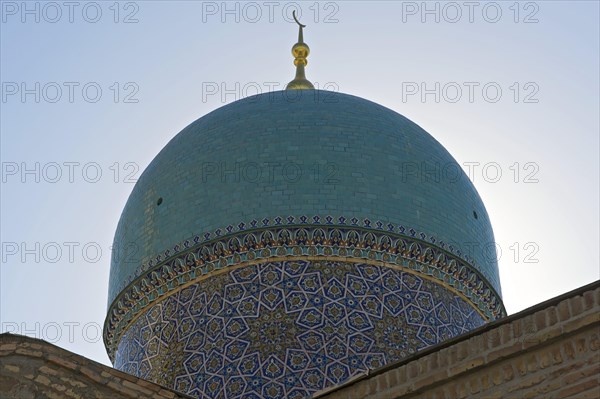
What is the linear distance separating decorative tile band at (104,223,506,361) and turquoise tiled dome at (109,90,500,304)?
0.07 meters

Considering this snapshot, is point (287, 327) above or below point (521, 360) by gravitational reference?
above

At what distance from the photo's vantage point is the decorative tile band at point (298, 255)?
7848mm

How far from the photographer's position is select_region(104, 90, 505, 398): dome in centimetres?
751

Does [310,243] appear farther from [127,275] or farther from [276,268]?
[127,275]

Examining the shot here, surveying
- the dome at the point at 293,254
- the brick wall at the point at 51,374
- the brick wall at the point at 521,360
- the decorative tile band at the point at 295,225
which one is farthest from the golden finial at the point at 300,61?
the brick wall at the point at 521,360

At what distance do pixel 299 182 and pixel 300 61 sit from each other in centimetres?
215

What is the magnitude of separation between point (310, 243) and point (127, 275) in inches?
54.8

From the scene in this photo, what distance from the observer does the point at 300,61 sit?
32.9 ft

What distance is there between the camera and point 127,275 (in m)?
8.41

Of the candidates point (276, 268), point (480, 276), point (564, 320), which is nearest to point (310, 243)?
point (276, 268)

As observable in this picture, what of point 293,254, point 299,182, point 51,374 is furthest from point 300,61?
point 51,374

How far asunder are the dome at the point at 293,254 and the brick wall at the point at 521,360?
9.20 ft

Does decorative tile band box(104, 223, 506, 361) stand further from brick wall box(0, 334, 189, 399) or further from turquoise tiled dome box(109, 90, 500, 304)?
brick wall box(0, 334, 189, 399)

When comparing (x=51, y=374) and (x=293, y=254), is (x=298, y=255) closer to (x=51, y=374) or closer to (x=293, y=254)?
(x=293, y=254)
